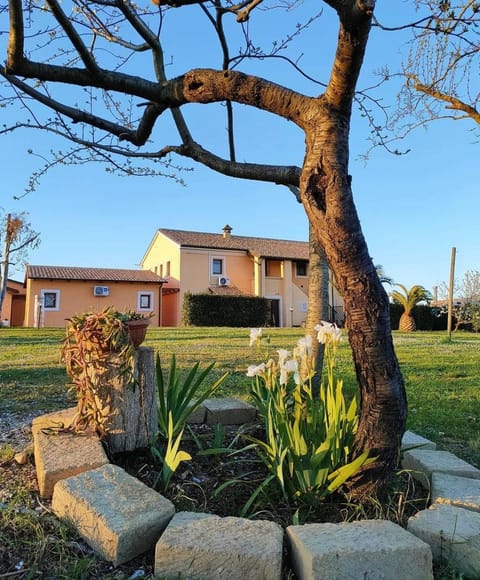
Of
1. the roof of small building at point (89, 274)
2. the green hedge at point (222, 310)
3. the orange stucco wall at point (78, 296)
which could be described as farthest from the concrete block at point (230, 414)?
the roof of small building at point (89, 274)

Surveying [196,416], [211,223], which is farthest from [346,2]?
[211,223]

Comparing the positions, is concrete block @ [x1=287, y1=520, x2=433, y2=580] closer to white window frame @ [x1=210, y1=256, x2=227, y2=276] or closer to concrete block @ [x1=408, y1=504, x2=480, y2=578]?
concrete block @ [x1=408, y1=504, x2=480, y2=578]

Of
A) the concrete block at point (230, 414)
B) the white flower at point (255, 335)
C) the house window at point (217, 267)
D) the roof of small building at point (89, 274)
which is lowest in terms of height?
the concrete block at point (230, 414)

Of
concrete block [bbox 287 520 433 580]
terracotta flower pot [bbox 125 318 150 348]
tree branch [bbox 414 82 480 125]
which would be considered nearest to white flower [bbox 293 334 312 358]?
concrete block [bbox 287 520 433 580]

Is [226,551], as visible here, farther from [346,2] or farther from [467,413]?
[467,413]

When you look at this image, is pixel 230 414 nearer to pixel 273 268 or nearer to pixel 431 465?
pixel 431 465

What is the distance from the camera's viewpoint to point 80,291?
24.2m

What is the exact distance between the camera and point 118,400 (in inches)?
87.7

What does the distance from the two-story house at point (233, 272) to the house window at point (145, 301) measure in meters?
1.47

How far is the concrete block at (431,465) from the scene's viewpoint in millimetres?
2127

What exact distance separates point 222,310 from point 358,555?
2117 centimetres

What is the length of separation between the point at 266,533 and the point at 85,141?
345cm

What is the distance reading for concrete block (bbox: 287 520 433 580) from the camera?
1.31 m

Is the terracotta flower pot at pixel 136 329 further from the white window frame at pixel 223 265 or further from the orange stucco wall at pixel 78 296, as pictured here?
the white window frame at pixel 223 265
